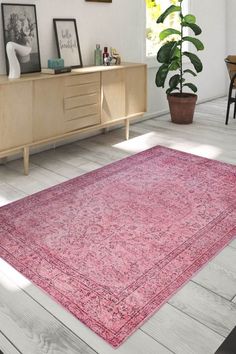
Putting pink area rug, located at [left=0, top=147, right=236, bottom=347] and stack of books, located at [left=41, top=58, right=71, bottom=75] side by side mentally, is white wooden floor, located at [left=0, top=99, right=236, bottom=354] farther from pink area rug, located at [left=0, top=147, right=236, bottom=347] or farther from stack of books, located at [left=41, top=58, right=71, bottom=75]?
stack of books, located at [left=41, top=58, right=71, bottom=75]

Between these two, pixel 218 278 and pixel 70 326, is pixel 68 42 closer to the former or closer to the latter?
pixel 218 278

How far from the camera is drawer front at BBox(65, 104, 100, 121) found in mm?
3486

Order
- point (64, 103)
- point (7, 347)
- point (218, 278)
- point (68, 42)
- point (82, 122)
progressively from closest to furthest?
point (7, 347) < point (218, 278) < point (64, 103) < point (82, 122) < point (68, 42)

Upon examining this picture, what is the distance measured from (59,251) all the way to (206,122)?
10.7 ft

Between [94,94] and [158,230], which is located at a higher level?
[94,94]

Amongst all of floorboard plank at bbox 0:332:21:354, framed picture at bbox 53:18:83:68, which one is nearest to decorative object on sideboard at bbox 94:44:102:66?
framed picture at bbox 53:18:83:68

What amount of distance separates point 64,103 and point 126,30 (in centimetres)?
158

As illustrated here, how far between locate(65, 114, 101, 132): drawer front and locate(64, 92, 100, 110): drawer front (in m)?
0.13

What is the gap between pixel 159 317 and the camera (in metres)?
1.73

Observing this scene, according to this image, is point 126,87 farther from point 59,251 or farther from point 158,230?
point 59,251

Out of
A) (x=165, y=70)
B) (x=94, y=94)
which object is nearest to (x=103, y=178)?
(x=94, y=94)

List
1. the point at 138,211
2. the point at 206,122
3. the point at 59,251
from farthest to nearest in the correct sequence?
the point at 206,122 < the point at 138,211 < the point at 59,251

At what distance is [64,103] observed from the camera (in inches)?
134

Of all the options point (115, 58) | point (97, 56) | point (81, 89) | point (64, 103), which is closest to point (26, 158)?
point (64, 103)
